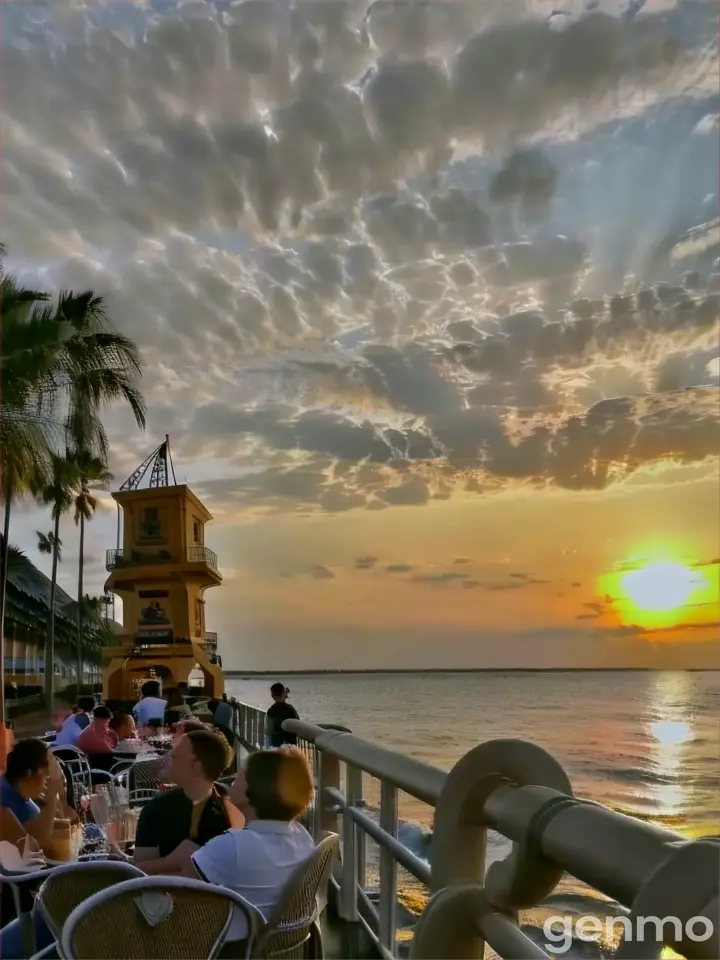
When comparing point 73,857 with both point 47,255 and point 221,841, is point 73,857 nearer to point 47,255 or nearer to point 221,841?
point 221,841

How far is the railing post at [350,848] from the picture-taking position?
11.5 ft

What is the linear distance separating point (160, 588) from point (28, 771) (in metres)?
29.4

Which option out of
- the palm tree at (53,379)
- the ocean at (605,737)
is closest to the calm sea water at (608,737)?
the ocean at (605,737)

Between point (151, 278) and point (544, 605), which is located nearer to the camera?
point (151, 278)

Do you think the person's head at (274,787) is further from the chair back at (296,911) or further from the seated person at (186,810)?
the seated person at (186,810)

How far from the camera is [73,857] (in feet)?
10.4

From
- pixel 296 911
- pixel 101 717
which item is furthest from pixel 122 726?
pixel 296 911

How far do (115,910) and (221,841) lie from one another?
0.61 meters

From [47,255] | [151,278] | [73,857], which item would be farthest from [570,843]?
[47,255]

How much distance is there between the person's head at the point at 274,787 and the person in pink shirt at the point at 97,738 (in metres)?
5.02

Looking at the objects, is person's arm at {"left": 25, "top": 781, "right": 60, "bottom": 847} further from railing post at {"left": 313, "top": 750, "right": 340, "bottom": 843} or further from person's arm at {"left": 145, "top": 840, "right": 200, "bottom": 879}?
railing post at {"left": 313, "top": 750, "right": 340, "bottom": 843}

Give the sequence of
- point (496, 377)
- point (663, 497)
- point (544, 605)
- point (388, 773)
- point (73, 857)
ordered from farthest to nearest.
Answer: point (544, 605)
point (663, 497)
point (496, 377)
point (73, 857)
point (388, 773)

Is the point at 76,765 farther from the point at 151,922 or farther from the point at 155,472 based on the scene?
the point at 155,472

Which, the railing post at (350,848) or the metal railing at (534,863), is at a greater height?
the metal railing at (534,863)
